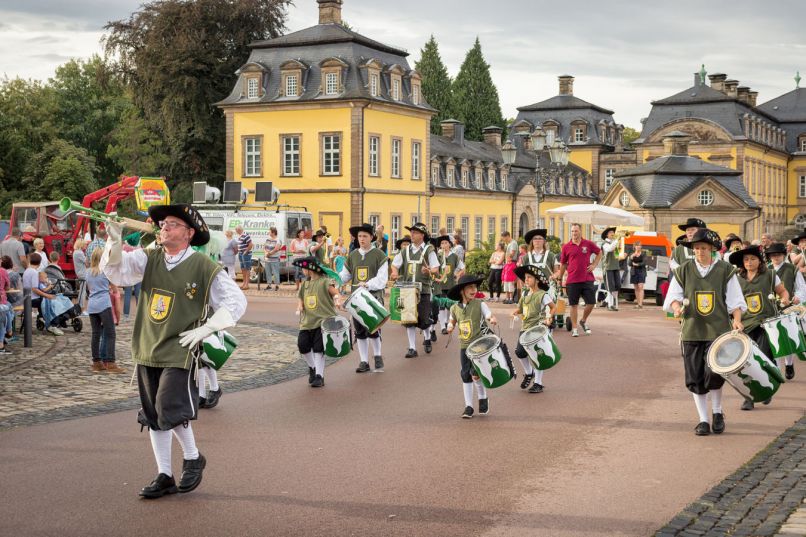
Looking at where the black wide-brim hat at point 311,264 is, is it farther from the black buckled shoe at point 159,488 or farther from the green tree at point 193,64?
the green tree at point 193,64

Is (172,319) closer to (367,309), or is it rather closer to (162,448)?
(162,448)

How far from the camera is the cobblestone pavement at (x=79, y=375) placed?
11.1 m

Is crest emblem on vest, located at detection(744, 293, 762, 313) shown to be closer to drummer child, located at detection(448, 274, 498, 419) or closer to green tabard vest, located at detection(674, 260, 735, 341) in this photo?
green tabard vest, located at detection(674, 260, 735, 341)

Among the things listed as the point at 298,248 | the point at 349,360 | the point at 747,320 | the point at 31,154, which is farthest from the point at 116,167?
the point at 747,320

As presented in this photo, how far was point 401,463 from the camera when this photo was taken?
8.48 metres

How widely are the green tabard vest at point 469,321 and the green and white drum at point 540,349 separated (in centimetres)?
126

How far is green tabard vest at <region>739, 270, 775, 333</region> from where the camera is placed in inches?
477

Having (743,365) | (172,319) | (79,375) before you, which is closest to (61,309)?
(79,375)

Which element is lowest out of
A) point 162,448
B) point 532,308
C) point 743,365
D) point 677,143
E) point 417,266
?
point 162,448

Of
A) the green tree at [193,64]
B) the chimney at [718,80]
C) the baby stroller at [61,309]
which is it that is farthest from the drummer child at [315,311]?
the chimney at [718,80]

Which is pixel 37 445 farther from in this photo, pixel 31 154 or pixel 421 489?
pixel 31 154

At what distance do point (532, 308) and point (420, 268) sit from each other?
4142 mm

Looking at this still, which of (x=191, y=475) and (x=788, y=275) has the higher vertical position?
(x=788, y=275)

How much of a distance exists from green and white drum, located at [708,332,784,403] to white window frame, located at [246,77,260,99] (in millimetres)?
40436
